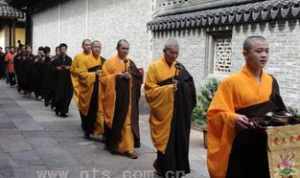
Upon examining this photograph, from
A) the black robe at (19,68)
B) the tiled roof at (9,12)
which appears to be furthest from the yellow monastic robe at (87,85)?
the tiled roof at (9,12)

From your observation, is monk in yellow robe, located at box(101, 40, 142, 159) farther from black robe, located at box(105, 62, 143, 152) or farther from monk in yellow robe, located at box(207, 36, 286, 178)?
monk in yellow robe, located at box(207, 36, 286, 178)

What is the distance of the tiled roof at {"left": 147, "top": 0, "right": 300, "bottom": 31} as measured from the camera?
317 inches

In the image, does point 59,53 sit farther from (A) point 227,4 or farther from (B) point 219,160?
(B) point 219,160

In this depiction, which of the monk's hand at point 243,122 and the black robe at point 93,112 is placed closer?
the monk's hand at point 243,122

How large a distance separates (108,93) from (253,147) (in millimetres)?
3980

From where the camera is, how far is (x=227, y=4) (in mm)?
10250

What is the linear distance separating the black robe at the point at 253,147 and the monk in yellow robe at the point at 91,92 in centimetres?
471

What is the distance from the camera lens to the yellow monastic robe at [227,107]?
157 inches

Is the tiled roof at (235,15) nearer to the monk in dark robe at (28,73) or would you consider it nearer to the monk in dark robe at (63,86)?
the monk in dark robe at (63,86)

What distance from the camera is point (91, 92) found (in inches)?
346

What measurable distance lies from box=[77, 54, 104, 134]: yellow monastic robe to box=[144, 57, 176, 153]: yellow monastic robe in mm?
2441

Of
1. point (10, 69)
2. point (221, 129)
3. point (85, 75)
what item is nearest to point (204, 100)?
point (85, 75)

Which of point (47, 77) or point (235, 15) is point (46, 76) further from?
point (235, 15)

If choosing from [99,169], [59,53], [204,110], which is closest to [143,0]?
[59,53]
